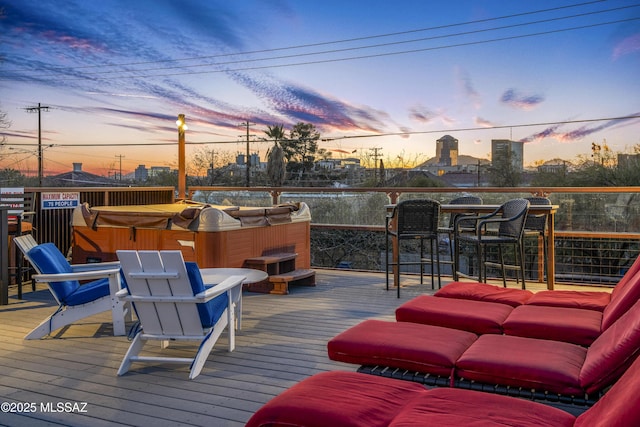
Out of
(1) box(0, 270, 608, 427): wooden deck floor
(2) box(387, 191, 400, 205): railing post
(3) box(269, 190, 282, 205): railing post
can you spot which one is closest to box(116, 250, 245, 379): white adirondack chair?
(1) box(0, 270, 608, 427): wooden deck floor

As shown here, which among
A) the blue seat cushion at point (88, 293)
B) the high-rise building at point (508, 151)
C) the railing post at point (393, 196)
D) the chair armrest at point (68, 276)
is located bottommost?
the blue seat cushion at point (88, 293)

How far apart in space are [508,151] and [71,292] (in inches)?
725

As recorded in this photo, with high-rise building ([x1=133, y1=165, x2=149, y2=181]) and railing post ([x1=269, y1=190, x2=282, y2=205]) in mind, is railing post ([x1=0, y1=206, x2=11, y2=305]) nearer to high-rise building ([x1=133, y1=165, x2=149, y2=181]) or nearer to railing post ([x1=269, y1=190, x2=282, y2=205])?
railing post ([x1=269, y1=190, x2=282, y2=205])

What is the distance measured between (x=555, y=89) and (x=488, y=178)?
530 cm

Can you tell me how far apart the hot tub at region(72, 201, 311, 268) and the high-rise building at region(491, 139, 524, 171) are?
14.3m

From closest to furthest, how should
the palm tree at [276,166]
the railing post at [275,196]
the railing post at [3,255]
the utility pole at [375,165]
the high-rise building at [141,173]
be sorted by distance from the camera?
the railing post at [3,255] → the railing post at [275,196] → the high-rise building at [141,173] → the utility pole at [375,165] → the palm tree at [276,166]

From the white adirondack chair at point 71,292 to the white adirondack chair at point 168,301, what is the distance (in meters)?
0.96

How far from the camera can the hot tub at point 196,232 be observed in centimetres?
652

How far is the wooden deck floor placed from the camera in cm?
302

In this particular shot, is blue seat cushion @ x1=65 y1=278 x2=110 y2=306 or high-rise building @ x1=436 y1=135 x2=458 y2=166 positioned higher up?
high-rise building @ x1=436 y1=135 x2=458 y2=166

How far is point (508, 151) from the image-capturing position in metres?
20.6

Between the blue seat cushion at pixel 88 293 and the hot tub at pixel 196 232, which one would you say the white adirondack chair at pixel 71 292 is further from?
the hot tub at pixel 196 232

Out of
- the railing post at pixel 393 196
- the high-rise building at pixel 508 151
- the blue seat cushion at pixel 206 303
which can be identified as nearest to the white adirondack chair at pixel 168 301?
the blue seat cushion at pixel 206 303

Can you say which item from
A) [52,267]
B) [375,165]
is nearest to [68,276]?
[52,267]
